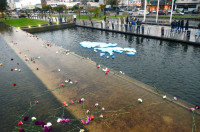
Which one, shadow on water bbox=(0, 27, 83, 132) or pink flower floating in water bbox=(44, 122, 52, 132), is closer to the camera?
pink flower floating in water bbox=(44, 122, 52, 132)

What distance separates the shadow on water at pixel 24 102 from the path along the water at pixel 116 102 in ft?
1.09

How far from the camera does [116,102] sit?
17.1ft

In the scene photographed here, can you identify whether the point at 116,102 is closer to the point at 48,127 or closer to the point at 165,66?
the point at 48,127

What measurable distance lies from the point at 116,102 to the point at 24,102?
3295 millimetres

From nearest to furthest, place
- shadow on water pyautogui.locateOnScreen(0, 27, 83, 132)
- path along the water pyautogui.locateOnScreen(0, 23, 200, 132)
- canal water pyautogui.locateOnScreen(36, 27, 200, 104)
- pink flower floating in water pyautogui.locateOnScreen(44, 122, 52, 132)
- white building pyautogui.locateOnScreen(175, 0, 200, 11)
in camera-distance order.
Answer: pink flower floating in water pyautogui.locateOnScreen(44, 122, 52, 132) → path along the water pyautogui.locateOnScreen(0, 23, 200, 132) → shadow on water pyautogui.locateOnScreen(0, 27, 83, 132) → canal water pyautogui.locateOnScreen(36, 27, 200, 104) → white building pyautogui.locateOnScreen(175, 0, 200, 11)

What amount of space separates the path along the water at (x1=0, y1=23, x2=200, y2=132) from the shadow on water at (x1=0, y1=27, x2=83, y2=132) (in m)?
0.33

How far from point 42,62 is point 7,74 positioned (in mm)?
2112

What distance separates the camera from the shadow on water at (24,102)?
4.38m

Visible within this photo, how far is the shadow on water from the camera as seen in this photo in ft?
14.4

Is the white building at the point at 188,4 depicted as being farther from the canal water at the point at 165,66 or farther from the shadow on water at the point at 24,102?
the shadow on water at the point at 24,102

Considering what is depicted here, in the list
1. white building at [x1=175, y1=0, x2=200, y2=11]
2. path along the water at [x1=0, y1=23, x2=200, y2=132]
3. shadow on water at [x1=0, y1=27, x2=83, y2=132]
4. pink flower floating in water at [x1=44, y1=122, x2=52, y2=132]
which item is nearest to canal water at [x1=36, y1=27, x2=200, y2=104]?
path along the water at [x1=0, y1=23, x2=200, y2=132]

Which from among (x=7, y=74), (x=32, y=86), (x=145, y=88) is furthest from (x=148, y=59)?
(x=7, y=74)

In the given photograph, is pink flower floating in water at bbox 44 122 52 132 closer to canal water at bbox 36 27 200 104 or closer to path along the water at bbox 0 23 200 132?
path along the water at bbox 0 23 200 132

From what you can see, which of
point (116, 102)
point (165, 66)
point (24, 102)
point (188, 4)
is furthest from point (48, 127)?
point (188, 4)
